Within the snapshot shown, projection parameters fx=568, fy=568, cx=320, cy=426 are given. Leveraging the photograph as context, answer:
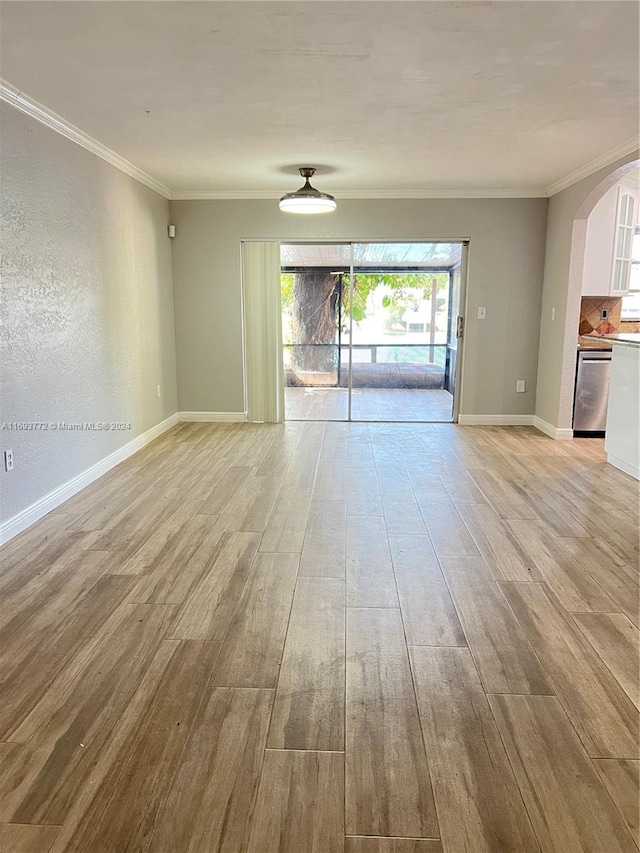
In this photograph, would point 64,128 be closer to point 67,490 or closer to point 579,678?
point 67,490

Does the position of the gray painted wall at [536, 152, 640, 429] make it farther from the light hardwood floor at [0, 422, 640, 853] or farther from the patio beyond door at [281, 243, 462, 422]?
the light hardwood floor at [0, 422, 640, 853]

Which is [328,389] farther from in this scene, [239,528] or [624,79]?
[624,79]

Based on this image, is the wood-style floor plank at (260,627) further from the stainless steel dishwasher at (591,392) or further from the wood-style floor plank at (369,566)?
the stainless steel dishwasher at (591,392)

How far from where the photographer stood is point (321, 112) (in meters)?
3.34

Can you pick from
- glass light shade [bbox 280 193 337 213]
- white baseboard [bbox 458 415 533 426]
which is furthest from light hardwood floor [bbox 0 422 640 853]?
glass light shade [bbox 280 193 337 213]

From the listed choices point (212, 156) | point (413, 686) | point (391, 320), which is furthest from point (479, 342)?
point (413, 686)

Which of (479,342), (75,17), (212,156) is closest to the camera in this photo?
(75,17)

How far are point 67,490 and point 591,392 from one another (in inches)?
184

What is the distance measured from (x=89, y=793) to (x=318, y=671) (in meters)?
0.81

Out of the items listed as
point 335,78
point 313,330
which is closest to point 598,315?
point 313,330

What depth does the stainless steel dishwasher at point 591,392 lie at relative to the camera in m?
5.41

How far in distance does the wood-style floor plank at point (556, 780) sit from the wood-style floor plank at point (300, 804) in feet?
1.66

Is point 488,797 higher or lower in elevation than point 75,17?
lower

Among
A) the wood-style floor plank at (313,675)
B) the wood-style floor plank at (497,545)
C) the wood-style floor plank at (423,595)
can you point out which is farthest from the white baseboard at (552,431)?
the wood-style floor plank at (313,675)
